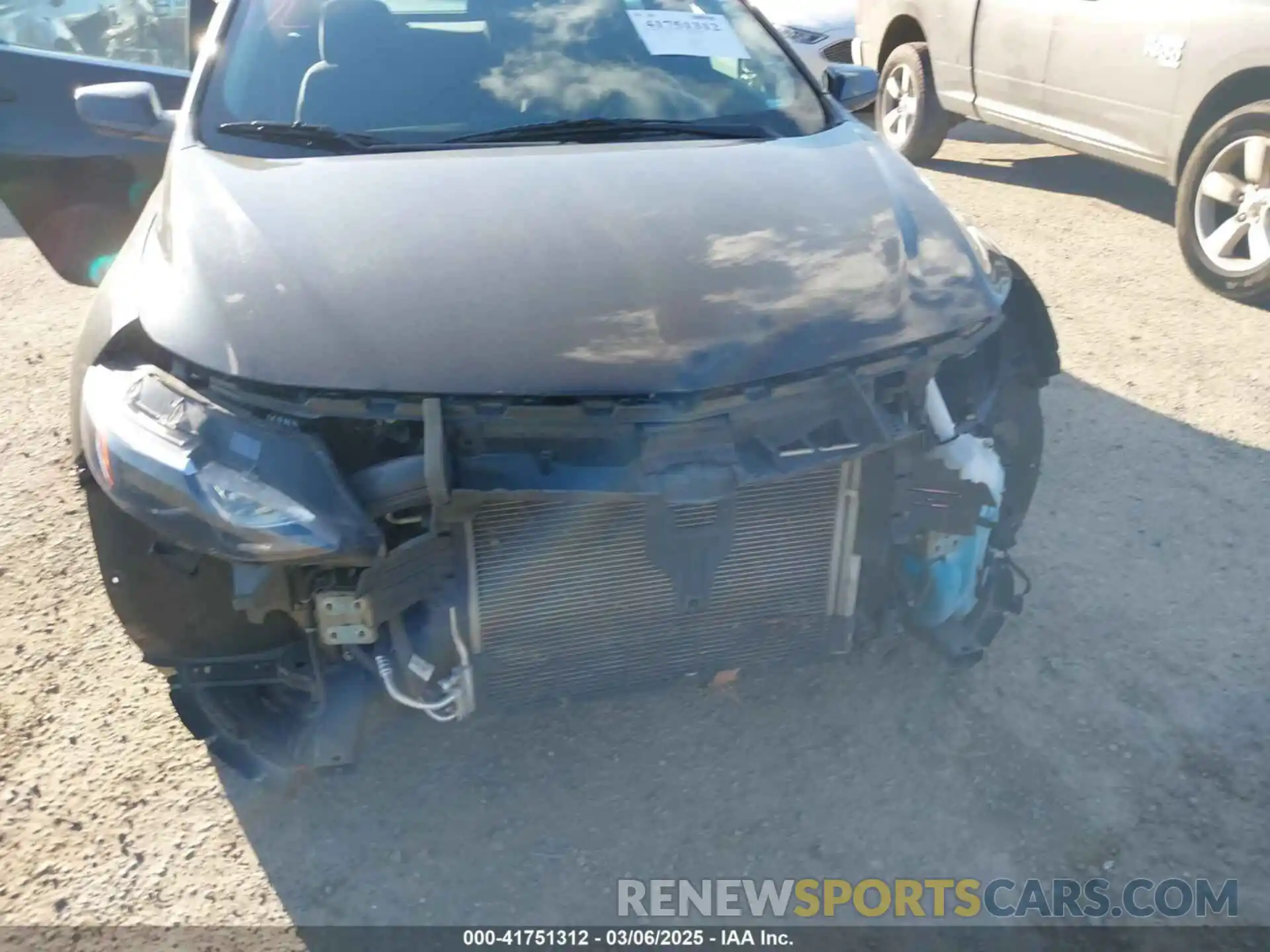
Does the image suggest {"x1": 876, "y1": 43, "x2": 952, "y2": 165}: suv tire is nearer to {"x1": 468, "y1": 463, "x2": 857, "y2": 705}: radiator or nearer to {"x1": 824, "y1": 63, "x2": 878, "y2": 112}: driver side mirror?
{"x1": 824, "y1": 63, "x2": 878, "y2": 112}: driver side mirror

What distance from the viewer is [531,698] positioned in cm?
238

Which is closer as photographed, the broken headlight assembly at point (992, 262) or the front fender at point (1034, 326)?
the broken headlight assembly at point (992, 262)

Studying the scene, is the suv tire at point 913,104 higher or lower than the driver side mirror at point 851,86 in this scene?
lower

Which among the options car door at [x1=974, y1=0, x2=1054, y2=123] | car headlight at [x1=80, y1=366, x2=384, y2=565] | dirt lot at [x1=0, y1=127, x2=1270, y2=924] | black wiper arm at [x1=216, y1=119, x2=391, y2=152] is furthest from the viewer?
car door at [x1=974, y1=0, x2=1054, y2=123]

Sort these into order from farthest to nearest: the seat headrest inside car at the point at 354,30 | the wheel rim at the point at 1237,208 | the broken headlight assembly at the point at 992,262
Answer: the wheel rim at the point at 1237,208, the seat headrest inside car at the point at 354,30, the broken headlight assembly at the point at 992,262

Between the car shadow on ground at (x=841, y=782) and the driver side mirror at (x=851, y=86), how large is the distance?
1684 millimetres

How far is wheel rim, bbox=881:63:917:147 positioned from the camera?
7266mm

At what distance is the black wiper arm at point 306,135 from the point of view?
2672 millimetres

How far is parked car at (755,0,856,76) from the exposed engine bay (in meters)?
6.70

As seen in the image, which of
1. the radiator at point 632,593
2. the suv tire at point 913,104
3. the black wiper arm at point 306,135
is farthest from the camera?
the suv tire at point 913,104

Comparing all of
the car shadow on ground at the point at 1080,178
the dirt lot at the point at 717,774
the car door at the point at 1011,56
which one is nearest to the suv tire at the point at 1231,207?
the car shadow on ground at the point at 1080,178

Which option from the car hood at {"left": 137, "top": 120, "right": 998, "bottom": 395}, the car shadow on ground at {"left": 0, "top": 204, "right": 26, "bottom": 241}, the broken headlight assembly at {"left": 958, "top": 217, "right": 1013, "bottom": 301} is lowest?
the car shadow on ground at {"left": 0, "top": 204, "right": 26, "bottom": 241}
